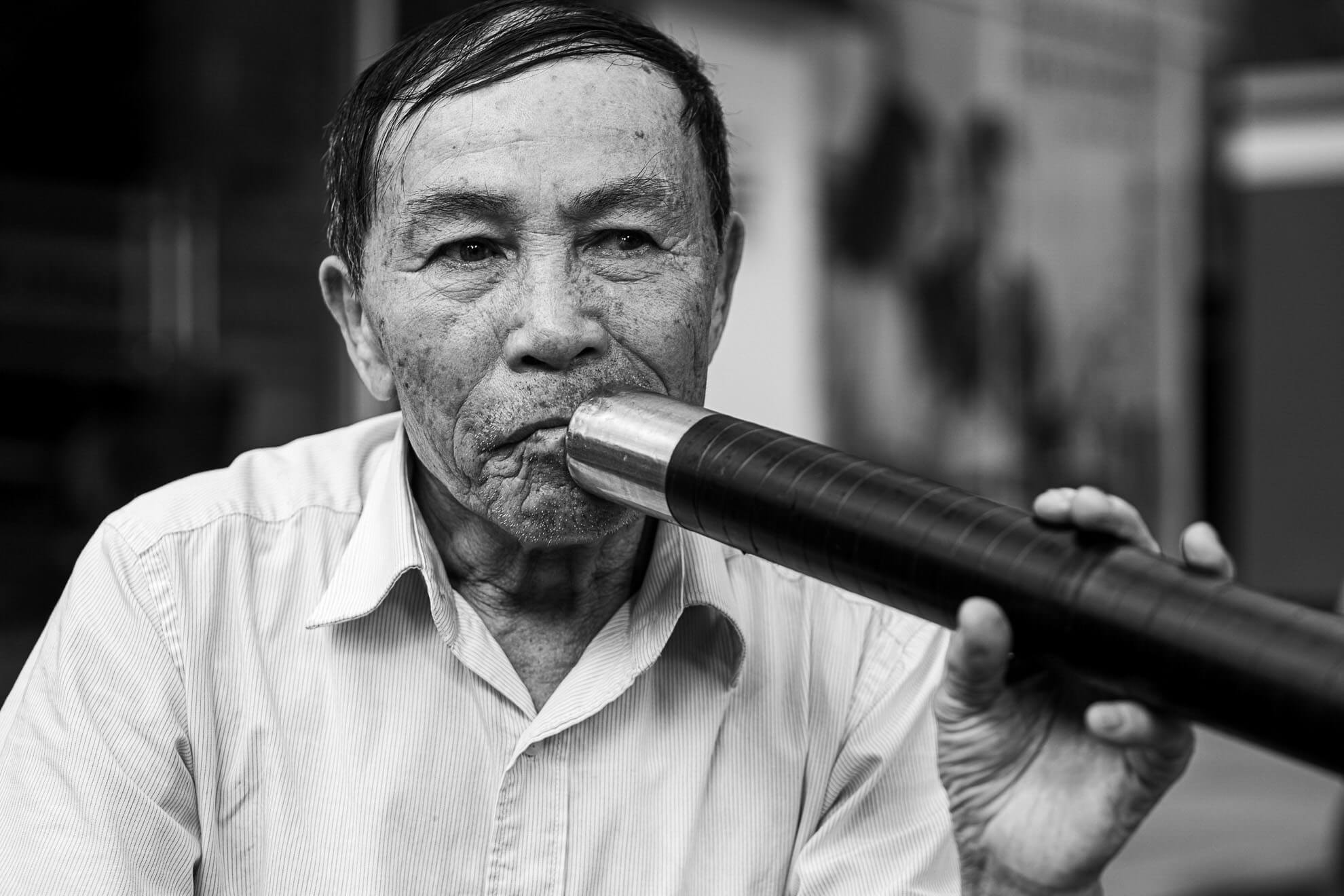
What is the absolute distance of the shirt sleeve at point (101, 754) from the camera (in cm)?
180

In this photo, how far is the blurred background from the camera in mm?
6047

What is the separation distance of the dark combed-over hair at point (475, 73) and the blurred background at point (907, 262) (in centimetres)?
94

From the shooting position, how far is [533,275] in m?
1.92

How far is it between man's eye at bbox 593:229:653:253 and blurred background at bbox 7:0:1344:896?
115cm

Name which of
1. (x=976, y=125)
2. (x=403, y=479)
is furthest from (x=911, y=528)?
(x=976, y=125)

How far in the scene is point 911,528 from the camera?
153 centimetres

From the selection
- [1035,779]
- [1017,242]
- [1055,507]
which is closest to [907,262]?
[1017,242]

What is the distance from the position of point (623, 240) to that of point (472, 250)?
19 cm

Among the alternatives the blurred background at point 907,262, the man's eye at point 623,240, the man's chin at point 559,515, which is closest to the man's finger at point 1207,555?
the man's chin at point 559,515

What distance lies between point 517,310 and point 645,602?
0.46m

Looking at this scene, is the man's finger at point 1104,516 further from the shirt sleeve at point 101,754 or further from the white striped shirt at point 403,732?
the shirt sleeve at point 101,754

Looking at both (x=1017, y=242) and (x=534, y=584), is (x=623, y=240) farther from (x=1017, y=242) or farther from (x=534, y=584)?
(x=1017, y=242)

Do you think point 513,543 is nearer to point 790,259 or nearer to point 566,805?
point 566,805

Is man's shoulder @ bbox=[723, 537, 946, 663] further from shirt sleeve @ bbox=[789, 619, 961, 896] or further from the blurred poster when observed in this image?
the blurred poster
